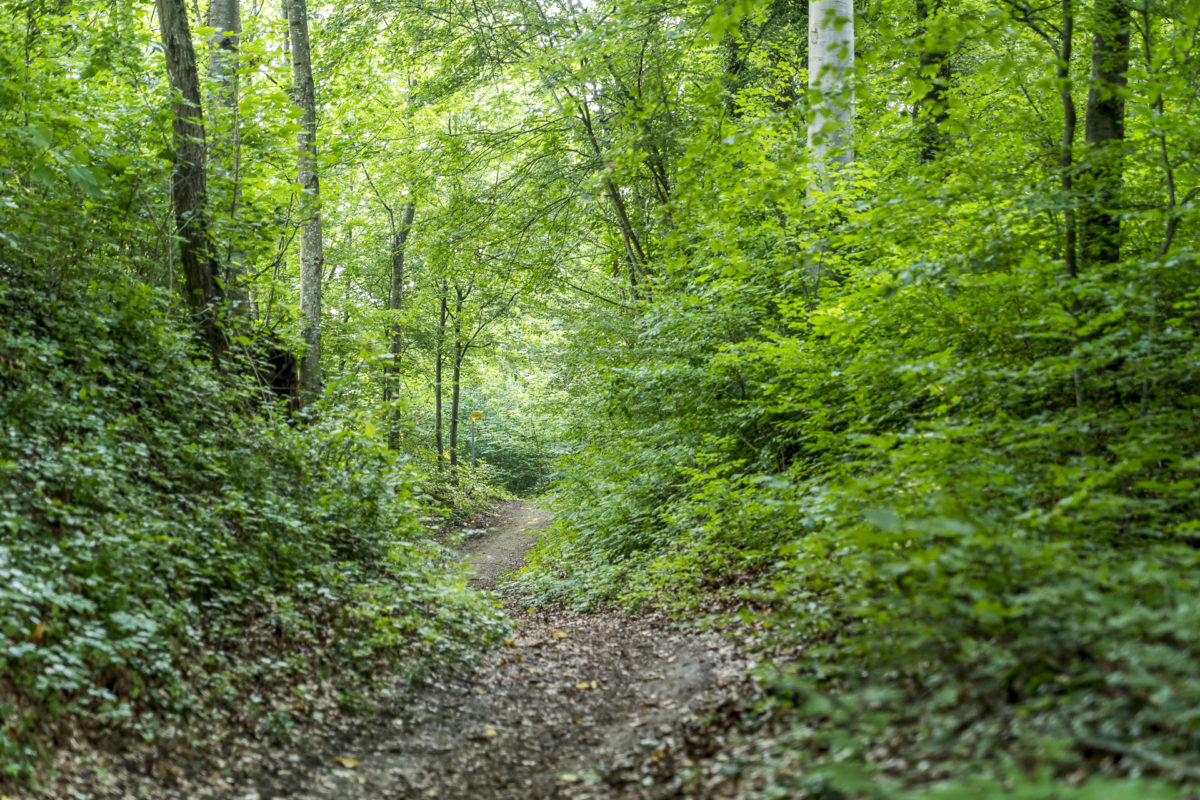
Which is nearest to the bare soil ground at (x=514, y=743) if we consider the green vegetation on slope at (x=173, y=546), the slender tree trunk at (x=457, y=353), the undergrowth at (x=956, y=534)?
the green vegetation on slope at (x=173, y=546)

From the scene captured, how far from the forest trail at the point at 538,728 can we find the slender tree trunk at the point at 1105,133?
4.40 meters

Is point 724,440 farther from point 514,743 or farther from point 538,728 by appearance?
point 514,743

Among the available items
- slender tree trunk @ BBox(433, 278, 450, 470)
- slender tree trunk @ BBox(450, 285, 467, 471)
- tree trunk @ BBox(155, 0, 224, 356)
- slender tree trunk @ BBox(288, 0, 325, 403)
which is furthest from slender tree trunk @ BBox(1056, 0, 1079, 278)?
slender tree trunk @ BBox(450, 285, 467, 471)

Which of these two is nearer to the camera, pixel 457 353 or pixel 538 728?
pixel 538 728

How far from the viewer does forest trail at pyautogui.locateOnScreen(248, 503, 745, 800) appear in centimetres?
422

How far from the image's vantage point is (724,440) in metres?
9.13

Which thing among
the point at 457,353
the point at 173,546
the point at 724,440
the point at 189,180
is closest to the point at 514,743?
the point at 173,546

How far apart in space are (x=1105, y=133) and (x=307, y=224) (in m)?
8.80

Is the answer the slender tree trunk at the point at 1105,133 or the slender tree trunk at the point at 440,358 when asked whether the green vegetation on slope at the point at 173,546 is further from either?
the slender tree trunk at the point at 440,358

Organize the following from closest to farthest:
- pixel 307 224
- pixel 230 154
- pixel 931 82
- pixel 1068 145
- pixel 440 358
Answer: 1. pixel 1068 145
2. pixel 931 82
3. pixel 230 154
4. pixel 307 224
5. pixel 440 358

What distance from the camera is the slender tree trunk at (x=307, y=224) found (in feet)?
32.8

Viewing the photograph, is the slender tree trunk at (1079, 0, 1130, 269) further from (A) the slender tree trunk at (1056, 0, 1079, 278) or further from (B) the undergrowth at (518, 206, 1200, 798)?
(B) the undergrowth at (518, 206, 1200, 798)

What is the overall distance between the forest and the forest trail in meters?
0.08

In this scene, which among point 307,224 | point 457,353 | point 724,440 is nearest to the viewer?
point 724,440
